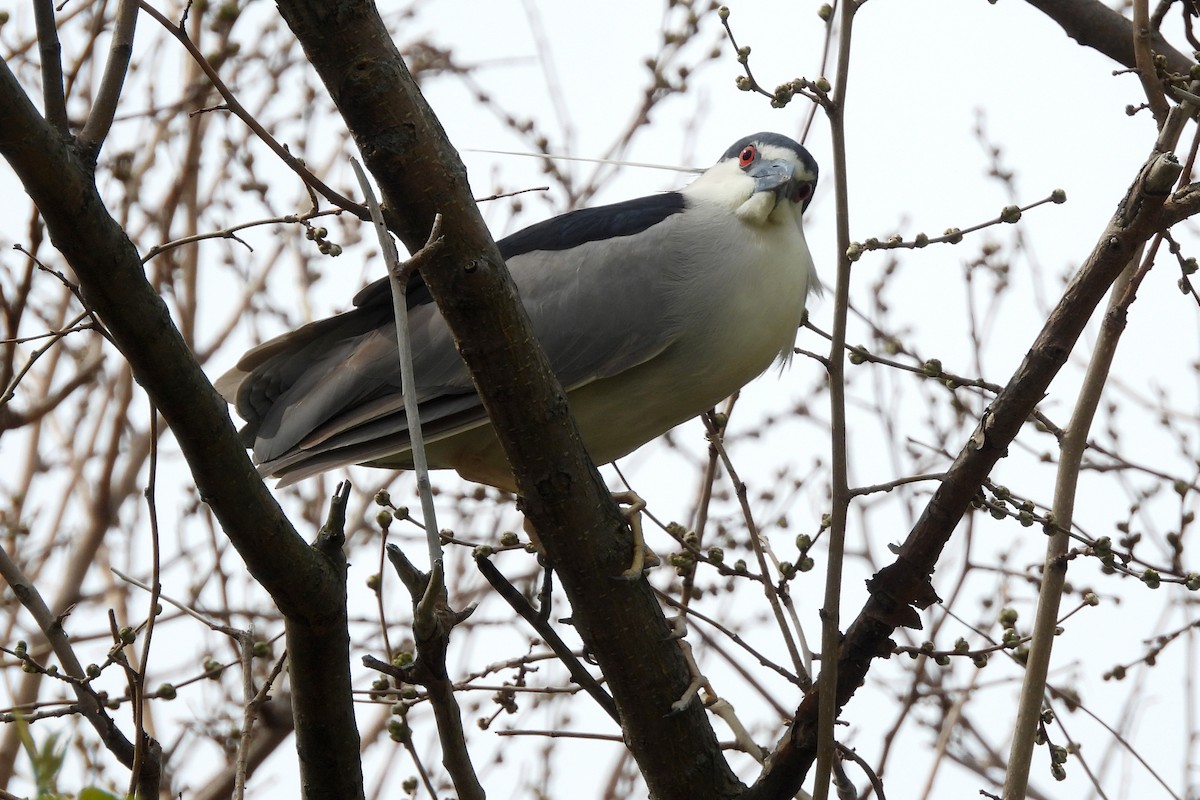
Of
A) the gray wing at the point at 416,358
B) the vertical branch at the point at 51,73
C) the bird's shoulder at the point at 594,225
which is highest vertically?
the bird's shoulder at the point at 594,225

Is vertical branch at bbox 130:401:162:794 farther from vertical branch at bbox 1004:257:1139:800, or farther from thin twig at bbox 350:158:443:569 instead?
vertical branch at bbox 1004:257:1139:800

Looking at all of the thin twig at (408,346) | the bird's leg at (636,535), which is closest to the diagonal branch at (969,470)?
the bird's leg at (636,535)

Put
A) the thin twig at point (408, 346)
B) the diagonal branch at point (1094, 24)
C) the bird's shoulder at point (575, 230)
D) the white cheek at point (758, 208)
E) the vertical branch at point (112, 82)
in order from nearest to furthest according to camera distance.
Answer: the thin twig at point (408, 346) < the vertical branch at point (112, 82) < the diagonal branch at point (1094, 24) < the white cheek at point (758, 208) < the bird's shoulder at point (575, 230)

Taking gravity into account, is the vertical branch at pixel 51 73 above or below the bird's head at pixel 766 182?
below

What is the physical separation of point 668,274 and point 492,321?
148 cm

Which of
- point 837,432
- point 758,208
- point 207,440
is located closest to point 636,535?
point 837,432

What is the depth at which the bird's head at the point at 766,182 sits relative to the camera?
3.76m

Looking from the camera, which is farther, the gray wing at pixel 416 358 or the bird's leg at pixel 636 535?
the gray wing at pixel 416 358

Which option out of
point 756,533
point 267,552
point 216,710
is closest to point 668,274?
point 756,533

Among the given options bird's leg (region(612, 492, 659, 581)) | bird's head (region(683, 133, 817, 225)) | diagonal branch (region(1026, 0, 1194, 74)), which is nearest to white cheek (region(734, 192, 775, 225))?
bird's head (region(683, 133, 817, 225))

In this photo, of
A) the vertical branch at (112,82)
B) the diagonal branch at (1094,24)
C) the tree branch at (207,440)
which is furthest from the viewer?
the diagonal branch at (1094,24)

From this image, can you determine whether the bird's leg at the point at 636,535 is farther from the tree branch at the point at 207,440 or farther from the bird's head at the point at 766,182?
the bird's head at the point at 766,182

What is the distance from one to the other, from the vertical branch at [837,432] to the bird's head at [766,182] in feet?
4.89

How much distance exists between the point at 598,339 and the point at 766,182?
0.72m
